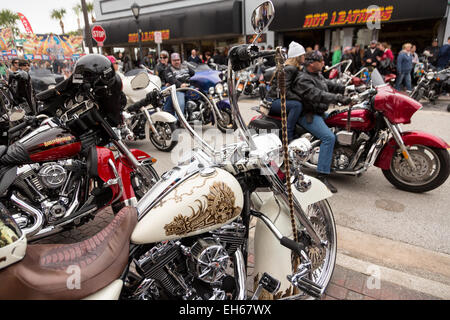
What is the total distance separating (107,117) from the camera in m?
3.01

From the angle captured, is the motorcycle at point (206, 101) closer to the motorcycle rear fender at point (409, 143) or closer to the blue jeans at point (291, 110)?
the blue jeans at point (291, 110)

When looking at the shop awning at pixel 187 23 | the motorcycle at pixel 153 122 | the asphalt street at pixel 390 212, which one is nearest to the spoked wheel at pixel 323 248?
the asphalt street at pixel 390 212

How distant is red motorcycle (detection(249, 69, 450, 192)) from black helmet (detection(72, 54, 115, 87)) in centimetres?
175

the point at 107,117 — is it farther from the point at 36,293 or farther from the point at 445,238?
the point at 445,238

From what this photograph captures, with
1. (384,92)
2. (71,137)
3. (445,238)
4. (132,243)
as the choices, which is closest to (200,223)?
(132,243)

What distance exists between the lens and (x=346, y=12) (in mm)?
13742

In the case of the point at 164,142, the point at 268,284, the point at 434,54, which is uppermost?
the point at 434,54

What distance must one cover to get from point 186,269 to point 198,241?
197 millimetres

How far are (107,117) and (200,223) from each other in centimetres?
197

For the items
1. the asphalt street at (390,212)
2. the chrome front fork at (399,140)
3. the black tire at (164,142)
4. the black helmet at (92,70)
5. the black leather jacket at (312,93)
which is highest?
the black helmet at (92,70)

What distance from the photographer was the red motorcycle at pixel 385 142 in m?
3.55

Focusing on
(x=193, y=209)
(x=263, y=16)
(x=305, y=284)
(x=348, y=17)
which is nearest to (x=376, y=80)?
(x=263, y=16)

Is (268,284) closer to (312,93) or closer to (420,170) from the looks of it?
(312,93)

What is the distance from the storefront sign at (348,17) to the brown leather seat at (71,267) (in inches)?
531
